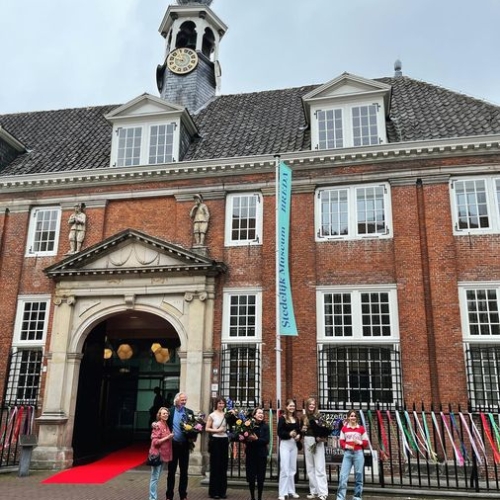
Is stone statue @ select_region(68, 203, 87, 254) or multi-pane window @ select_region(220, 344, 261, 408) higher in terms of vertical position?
stone statue @ select_region(68, 203, 87, 254)

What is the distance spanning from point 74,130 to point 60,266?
7432 millimetres

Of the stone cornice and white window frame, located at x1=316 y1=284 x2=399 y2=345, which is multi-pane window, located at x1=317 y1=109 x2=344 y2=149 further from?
white window frame, located at x1=316 y1=284 x2=399 y2=345

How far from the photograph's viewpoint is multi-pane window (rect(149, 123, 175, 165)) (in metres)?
17.4

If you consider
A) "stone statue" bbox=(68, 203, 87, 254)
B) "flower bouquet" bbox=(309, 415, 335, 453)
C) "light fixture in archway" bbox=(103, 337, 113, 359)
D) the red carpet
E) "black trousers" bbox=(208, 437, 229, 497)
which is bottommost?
the red carpet

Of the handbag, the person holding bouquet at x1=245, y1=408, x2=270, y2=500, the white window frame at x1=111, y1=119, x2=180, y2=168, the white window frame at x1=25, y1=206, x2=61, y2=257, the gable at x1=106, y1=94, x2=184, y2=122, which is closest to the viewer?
the handbag

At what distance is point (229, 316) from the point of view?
15227mm

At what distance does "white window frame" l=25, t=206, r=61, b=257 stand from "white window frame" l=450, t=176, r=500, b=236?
12.5m

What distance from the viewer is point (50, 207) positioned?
17500 millimetres

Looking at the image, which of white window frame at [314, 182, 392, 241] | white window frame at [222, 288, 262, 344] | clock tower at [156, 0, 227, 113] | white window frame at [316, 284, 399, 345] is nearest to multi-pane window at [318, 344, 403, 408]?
white window frame at [316, 284, 399, 345]

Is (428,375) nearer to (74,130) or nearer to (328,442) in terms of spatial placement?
(328,442)

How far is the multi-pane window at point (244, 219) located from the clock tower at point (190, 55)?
6607 millimetres

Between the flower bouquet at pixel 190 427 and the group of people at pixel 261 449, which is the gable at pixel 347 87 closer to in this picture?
the group of people at pixel 261 449

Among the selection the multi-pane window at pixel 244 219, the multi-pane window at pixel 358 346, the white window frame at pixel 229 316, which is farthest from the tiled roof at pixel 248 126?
the multi-pane window at pixel 358 346

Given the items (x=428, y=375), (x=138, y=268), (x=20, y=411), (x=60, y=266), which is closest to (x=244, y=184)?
(x=138, y=268)
